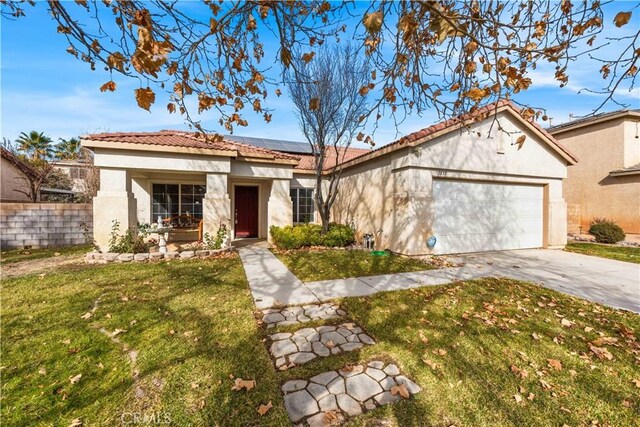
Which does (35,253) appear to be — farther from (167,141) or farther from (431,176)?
(431,176)

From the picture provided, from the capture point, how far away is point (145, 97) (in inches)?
98.4

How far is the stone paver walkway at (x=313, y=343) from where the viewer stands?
10.6 ft

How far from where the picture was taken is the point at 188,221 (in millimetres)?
12266

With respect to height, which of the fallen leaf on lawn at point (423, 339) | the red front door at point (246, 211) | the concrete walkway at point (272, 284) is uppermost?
the red front door at point (246, 211)

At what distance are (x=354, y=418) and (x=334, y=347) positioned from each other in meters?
1.10

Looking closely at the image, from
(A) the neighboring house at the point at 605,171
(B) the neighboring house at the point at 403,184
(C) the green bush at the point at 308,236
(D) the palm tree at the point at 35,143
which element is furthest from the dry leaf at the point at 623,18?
(D) the palm tree at the point at 35,143

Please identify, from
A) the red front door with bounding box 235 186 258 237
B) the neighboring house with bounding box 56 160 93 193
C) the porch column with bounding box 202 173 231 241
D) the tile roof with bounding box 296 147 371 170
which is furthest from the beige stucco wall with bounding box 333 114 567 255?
the neighboring house with bounding box 56 160 93 193

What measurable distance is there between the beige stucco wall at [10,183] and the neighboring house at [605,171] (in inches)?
1248

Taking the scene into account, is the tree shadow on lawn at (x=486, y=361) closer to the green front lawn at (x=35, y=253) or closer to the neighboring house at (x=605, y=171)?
the green front lawn at (x=35, y=253)

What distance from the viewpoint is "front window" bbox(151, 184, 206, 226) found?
464 inches

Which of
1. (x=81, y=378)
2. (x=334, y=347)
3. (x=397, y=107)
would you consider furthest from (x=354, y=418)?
(x=397, y=107)

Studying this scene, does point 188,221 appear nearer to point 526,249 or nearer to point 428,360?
point 428,360

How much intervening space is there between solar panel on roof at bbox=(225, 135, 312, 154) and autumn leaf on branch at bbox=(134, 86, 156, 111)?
16739 mm

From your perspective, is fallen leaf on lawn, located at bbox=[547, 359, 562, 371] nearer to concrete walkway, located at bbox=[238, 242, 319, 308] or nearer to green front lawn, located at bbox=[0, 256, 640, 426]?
green front lawn, located at bbox=[0, 256, 640, 426]
